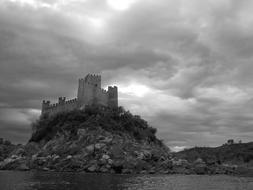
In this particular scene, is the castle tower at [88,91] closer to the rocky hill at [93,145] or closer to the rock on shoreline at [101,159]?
the rocky hill at [93,145]

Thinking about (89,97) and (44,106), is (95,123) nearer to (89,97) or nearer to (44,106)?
(89,97)

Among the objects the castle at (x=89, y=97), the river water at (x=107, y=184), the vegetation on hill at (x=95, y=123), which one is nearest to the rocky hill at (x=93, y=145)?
the vegetation on hill at (x=95, y=123)

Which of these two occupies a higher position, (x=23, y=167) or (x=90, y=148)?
(x=90, y=148)

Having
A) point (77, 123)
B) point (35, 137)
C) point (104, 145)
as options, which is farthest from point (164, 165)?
point (35, 137)

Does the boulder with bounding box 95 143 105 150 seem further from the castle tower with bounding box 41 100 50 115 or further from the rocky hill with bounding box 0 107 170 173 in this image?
the castle tower with bounding box 41 100 50 115

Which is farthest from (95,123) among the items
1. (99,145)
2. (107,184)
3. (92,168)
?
(107,184)

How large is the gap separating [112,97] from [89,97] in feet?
33.6

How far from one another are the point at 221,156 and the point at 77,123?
6520 cm

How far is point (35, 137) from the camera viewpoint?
122625 mm

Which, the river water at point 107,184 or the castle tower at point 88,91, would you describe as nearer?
the river water at point 107,184

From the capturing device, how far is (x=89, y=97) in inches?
4683

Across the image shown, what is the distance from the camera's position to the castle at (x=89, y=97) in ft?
390

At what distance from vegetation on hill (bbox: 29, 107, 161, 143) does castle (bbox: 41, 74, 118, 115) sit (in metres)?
3.05

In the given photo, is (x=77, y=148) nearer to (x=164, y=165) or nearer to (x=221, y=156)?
(x=164, y=165)
